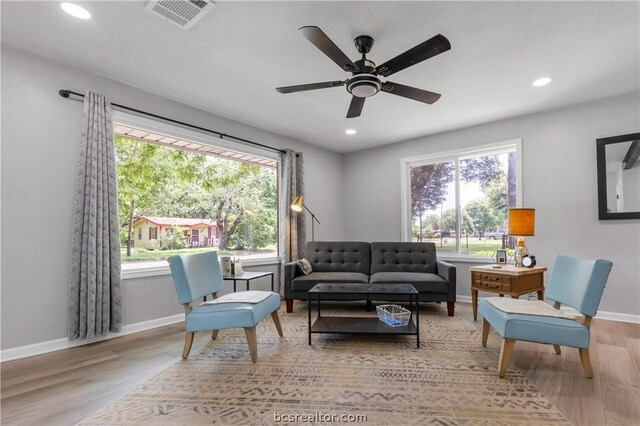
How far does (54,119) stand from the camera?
8.99 feet

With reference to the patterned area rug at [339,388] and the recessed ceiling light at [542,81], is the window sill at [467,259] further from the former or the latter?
the recessed ceiling light at [542,81]

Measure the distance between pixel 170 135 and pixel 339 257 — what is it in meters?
2.71

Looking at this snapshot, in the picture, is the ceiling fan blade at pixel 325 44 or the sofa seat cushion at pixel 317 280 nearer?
the ceiling fan blade at pixel 325 44

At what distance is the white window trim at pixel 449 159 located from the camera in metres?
4.12

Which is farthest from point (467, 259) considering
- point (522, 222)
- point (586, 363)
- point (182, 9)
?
point (182, 9)

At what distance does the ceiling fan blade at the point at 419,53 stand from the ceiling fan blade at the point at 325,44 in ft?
0.76

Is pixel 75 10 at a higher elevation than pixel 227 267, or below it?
higher

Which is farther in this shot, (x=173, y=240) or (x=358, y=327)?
(x=173, y=240)

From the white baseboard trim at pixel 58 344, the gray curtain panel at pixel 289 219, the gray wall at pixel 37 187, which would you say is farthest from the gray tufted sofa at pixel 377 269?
the gray wall at pixel 37 187

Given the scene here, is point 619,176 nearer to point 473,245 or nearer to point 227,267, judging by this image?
point 473,245

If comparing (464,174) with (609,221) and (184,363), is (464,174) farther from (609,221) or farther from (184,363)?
(184,363)

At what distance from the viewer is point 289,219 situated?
4.79 meters

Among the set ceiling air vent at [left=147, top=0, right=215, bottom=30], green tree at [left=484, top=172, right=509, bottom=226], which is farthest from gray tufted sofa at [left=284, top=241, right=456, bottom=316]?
ceiling air vent at [left=147, top=0, right=215, bottom=30]

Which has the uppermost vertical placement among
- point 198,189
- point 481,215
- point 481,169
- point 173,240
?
point 481,169
